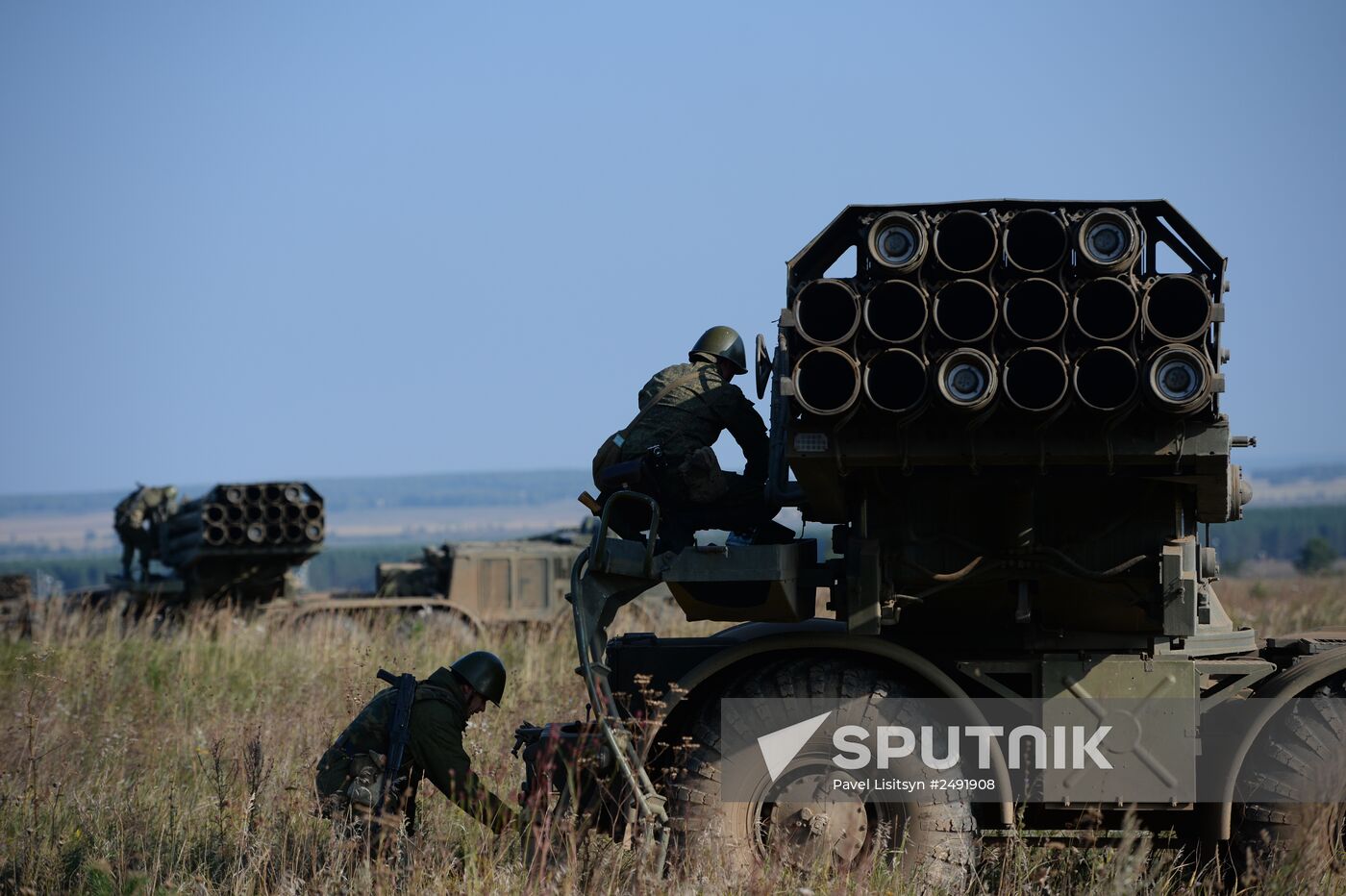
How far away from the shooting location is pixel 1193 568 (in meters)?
6.57

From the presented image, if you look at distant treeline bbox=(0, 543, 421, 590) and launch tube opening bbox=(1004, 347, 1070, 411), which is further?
distant treeline bbox=(0, 543, 421, 590)

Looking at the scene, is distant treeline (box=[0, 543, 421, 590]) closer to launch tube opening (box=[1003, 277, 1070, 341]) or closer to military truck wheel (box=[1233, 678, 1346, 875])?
military truck wheel (box=[1233, 678, 1346, 875])

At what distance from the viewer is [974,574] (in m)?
6.61

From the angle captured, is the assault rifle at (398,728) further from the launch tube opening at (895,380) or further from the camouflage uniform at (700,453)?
the launch tube opening at (895,380)

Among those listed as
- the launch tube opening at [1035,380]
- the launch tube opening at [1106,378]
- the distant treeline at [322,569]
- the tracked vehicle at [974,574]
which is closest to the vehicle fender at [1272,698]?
the tracked vehicle at [974,574]

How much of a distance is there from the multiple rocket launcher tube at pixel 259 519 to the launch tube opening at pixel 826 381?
14205 millimetres

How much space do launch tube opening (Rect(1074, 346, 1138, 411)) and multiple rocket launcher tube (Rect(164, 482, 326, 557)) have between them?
14.7m

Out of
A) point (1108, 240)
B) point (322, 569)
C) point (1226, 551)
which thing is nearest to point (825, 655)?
point (1108, 240)

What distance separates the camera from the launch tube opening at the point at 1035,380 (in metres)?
5.79

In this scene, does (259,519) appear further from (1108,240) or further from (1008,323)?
(1108,240)

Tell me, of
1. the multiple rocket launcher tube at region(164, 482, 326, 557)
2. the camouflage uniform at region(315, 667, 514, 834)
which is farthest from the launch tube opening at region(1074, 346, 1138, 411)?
the multiple rocket launcher tube at region(164, 482, 326, 557)

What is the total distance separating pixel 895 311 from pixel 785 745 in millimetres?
1985

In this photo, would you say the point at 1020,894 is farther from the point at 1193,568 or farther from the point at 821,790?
the point at 1193,568

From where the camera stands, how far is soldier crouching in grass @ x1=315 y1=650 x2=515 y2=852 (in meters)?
6.93
